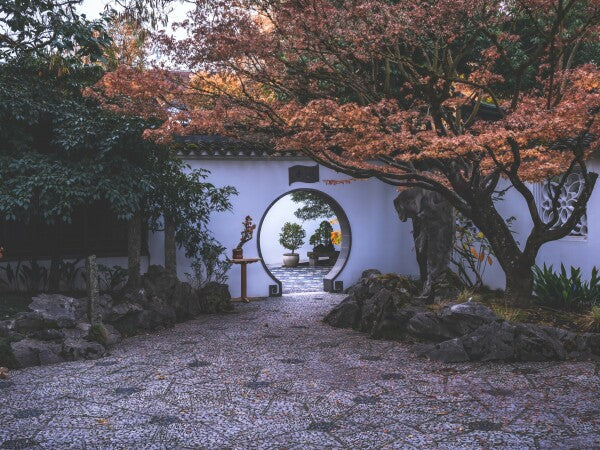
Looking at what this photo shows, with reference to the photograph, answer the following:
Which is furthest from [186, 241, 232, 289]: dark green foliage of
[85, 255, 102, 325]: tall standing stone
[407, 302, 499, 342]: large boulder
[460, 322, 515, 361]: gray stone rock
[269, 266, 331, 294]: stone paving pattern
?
[460, 322, 515, 361]: gray stone rock

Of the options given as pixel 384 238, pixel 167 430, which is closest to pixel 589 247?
pixel 384 238

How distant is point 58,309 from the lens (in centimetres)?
888

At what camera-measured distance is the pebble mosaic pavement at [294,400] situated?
479cm

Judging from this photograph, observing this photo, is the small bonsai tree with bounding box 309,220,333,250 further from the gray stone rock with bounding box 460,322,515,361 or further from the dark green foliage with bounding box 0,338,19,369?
the dark green foliage with bounding box 0,338,19,369

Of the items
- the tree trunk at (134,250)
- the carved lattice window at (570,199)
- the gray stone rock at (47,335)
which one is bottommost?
the gray stone rock at (47,335)

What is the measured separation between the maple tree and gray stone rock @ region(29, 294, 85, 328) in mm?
3026

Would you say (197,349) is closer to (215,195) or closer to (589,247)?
(215,195)

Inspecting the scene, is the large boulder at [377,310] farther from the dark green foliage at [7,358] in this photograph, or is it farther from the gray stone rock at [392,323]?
the dark green foliage at [7,358]

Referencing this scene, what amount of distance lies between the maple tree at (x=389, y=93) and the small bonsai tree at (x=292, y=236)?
12.3 metres

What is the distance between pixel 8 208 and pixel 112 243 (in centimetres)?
333

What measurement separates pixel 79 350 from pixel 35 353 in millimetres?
561

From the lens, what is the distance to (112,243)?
12.3 m

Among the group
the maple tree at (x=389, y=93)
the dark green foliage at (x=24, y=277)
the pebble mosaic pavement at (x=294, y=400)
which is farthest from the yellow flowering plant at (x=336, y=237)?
the pebble mosaic pavement at (x=294, y=400)

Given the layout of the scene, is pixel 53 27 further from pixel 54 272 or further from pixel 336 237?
pixel 336 237
